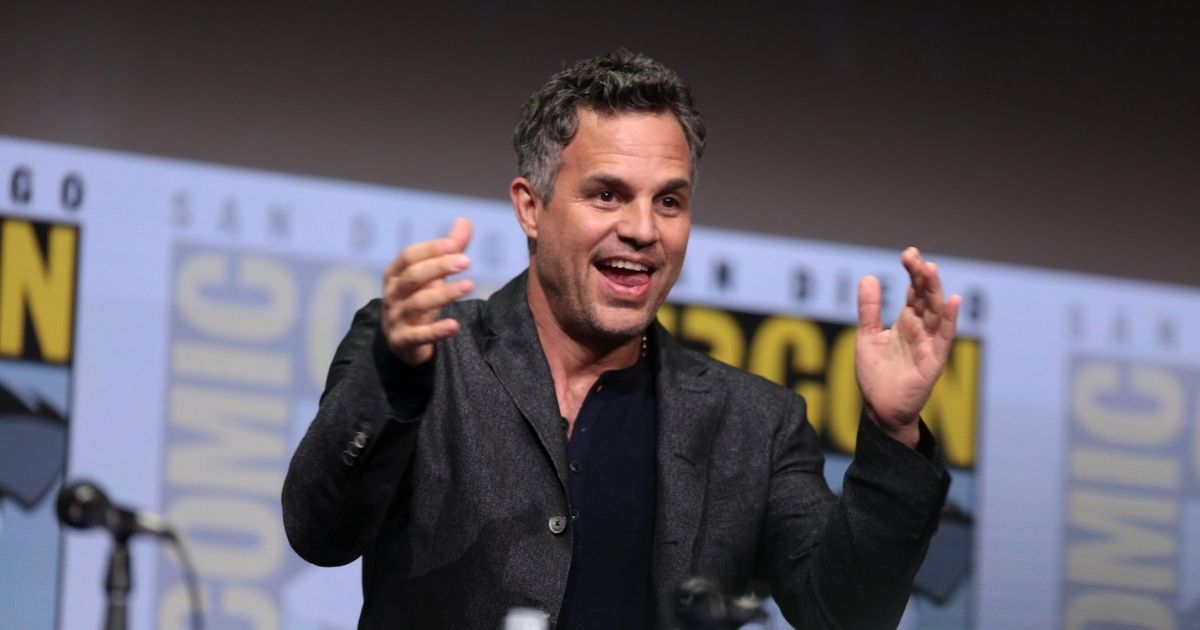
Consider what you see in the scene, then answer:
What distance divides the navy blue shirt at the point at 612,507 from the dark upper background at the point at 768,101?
1582mm

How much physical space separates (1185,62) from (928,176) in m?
0.93

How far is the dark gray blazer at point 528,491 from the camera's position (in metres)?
2.00

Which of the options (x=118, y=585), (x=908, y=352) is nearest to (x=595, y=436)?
(x=908, y=352)

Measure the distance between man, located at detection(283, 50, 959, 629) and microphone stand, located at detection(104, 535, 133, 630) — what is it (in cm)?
39

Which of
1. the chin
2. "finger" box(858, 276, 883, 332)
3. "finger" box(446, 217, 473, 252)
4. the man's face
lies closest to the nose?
the man's face

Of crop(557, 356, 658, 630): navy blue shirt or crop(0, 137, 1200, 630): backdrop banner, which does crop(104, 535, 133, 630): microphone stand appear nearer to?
crop(557, 356, 658, 630): navy blue shirt

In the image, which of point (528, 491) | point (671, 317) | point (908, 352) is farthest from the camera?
point (671, 317)

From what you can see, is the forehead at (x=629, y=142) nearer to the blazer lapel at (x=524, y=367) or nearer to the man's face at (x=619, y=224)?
the man's face at (x=619, y=224)

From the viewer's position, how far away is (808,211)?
4141 mm

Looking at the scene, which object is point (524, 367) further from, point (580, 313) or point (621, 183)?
point (621, 183)

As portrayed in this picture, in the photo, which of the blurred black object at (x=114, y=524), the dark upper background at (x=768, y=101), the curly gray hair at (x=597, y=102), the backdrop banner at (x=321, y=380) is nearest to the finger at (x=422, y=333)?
the blurred black object at (x=114, y=524)

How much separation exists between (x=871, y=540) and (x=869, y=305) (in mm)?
331

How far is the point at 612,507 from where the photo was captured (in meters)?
2.25

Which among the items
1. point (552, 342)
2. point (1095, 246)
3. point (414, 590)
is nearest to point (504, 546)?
point (414, 590)
